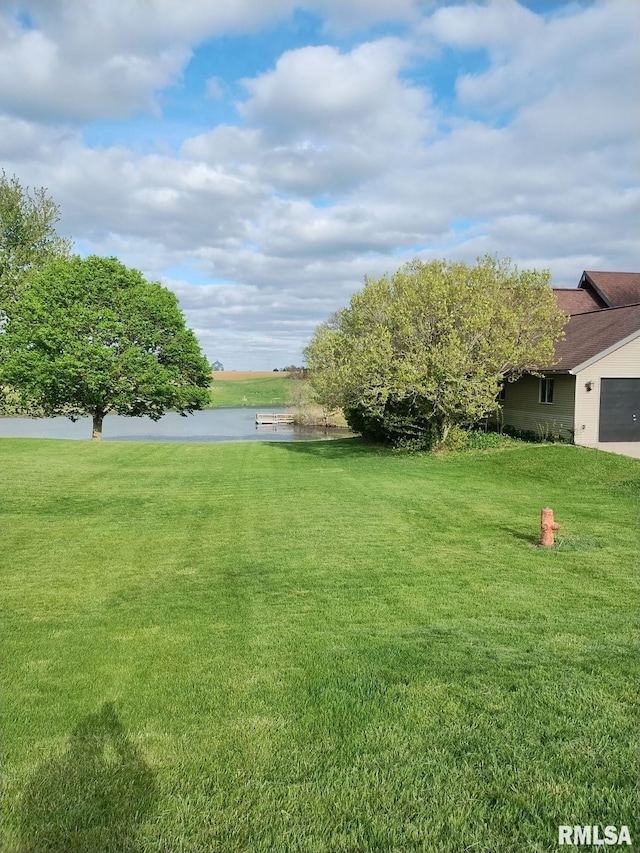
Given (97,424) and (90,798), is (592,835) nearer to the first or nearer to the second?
(90,798)

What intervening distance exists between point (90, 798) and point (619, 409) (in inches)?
823

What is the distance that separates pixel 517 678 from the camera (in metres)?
4.13

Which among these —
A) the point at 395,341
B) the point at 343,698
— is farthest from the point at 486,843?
the point at 395,341

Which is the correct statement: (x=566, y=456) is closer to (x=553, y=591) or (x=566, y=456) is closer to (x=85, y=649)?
(x=553, y=591)

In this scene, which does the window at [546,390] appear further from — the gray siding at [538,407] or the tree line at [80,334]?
the tree line at [80,334]

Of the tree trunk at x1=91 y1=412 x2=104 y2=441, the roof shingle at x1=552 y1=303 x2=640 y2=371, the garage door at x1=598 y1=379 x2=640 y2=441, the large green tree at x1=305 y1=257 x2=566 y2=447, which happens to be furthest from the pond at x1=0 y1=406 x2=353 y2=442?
the garage door at x1=598 y1=379 x2=640 y2=441

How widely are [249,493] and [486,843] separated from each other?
11.3m

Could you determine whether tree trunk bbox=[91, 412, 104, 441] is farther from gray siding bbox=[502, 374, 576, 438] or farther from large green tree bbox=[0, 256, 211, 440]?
gray siding bbox=[502, 374, 576, 438]

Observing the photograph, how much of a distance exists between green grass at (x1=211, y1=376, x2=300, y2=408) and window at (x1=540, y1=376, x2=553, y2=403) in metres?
70.9

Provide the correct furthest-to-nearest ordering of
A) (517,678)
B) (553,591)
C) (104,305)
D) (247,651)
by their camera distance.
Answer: (104,305), (553,591), (247,651), (517,678)

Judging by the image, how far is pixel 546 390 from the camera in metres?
21.8

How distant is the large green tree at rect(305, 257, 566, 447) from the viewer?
1838cm

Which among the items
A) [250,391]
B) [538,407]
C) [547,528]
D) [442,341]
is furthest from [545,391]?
[250,391]

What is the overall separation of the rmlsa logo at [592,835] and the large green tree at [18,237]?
31.7 meters
